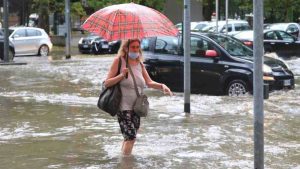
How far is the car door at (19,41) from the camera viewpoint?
3128 centimetres

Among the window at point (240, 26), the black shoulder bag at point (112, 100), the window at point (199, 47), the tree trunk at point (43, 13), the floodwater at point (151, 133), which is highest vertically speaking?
the tree trunk at point (43, 13)

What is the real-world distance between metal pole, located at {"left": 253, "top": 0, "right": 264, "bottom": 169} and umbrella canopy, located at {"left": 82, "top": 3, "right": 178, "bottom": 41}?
5.64 ft

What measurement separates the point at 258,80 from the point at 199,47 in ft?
29.2

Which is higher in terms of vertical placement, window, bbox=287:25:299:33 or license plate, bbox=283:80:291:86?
window, bbox=287:25:299:33

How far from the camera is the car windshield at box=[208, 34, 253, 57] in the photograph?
574 inches

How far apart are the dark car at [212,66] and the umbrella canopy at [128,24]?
21.9ft

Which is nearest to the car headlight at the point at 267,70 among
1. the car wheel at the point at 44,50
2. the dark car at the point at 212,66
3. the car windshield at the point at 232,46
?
the dark car at the point at 212,66

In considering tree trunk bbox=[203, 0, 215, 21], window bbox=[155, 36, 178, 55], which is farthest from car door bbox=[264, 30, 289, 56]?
tree trunk bbox=[203, 0, 215, 21]

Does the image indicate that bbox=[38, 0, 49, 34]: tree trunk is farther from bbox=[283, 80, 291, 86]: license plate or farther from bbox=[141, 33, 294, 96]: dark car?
bbox=[283, 80, 291, 86]: license plate

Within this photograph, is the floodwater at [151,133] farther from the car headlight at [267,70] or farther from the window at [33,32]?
the window at [33,32]

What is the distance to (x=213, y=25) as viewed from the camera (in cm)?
3488

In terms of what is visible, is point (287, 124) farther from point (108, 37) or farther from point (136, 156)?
point (108, 37)

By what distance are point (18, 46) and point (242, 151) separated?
24343 millimetres

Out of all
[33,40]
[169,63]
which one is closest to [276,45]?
[33,40]
